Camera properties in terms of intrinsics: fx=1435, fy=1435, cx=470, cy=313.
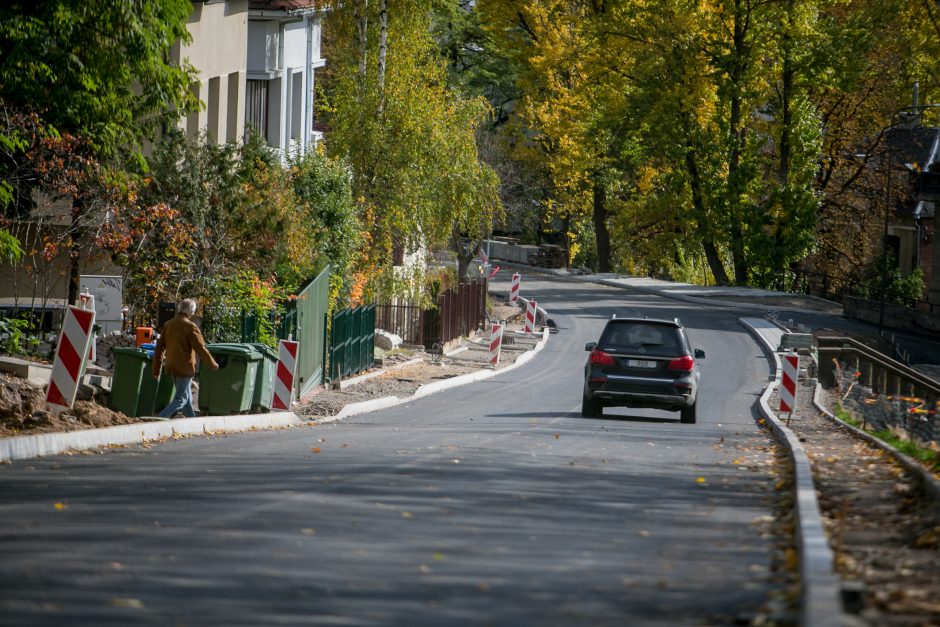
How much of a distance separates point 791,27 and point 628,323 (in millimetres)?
43110

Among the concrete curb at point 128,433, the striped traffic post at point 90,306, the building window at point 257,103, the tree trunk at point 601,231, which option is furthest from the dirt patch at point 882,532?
the tree trunk at point 601,231

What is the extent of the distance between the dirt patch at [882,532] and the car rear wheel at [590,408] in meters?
8.35

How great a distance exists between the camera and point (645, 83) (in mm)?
66938

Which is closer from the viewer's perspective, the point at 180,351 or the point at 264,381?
the point at 180,351

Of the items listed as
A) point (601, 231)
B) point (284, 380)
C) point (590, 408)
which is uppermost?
point (601, 231)

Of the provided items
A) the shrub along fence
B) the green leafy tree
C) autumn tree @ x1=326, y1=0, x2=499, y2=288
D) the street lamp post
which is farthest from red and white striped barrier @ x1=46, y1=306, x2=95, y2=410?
the street lamp post

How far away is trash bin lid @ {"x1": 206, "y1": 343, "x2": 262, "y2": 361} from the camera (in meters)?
20.5

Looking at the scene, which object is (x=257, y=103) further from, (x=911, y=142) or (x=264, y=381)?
(x=911, y=142)

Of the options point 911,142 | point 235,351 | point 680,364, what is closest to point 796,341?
point 680,364

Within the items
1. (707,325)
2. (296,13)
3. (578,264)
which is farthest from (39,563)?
(578,264)

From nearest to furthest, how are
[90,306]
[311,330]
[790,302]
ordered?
[90,306] → [311,330] → [790,302]

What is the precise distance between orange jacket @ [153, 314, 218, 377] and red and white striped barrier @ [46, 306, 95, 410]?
2.21 m

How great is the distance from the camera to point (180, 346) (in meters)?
18.3

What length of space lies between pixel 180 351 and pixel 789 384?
10.8 m
